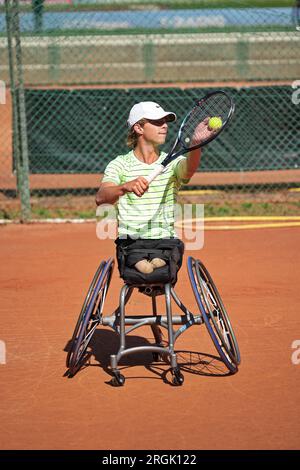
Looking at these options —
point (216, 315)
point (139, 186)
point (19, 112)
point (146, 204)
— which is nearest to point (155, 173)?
point (139, 186)

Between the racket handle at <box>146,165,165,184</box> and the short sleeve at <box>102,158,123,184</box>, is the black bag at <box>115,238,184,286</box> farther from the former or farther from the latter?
the racket handle at <box>146,165,165,184</box>

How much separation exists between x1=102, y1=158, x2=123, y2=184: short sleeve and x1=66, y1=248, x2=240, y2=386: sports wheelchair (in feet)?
1.58

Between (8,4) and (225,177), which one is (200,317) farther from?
(225,177)

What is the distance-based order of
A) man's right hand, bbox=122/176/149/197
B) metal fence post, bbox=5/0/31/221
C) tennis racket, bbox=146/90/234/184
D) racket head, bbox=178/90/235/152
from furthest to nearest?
metal fence post, bbox=5/0/31/221
racket head, bbox=178/90/235/152
tennis racket, bbox=146/90/234/184
man's right hand, bbox=122/176/149/197

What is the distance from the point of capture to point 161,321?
488cm

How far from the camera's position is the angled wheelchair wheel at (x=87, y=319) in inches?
186

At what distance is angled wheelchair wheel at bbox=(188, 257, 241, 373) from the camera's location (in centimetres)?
468

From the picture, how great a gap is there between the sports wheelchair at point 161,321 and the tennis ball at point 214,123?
0.74 m

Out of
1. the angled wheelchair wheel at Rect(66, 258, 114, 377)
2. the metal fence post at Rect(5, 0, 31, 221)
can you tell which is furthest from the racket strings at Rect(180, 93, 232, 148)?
the metal fence post at Rect(5, 0, 31, 221)

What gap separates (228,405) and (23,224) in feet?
17.6

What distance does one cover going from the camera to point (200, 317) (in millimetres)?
4875

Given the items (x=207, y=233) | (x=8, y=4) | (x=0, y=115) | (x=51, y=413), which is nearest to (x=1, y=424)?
(x=51, y=413)

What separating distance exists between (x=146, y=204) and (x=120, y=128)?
550 centimetres

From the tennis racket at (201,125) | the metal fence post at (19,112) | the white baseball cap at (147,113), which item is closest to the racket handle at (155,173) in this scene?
the tennis racket at (201,125)
